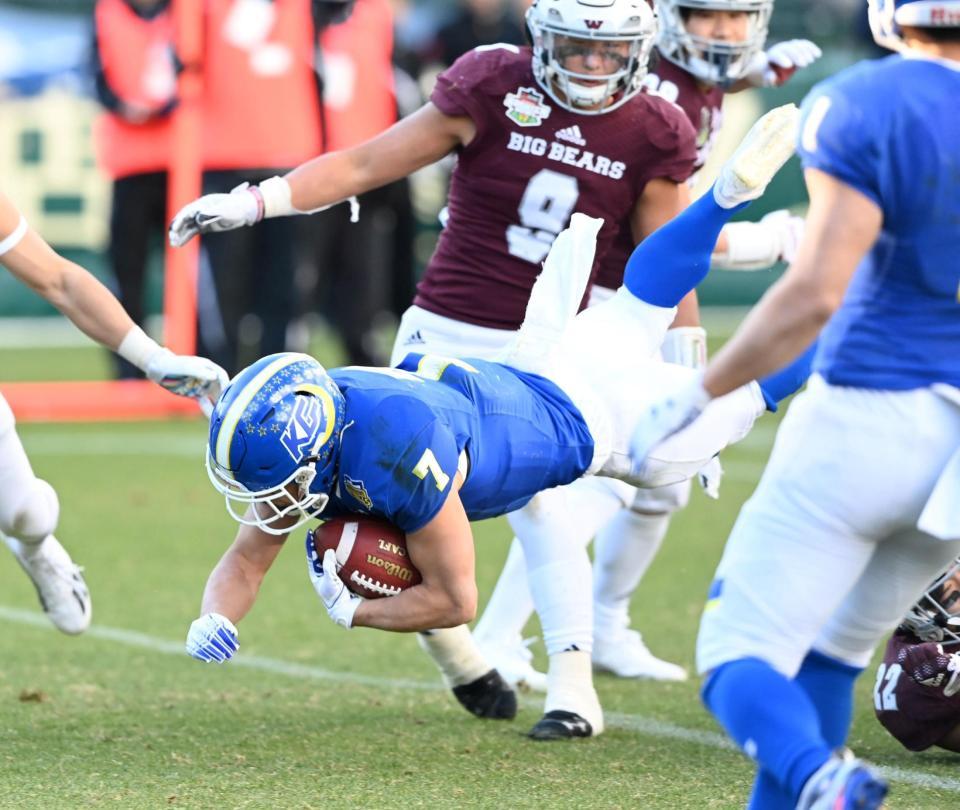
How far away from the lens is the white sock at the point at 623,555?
5250 mm

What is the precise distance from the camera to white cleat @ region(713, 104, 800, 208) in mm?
3986

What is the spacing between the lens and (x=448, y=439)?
3.73 metres

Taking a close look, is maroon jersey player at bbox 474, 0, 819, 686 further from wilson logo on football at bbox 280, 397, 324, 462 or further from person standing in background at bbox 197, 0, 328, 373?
person standing in background at bbox 197, 0, 328, 373

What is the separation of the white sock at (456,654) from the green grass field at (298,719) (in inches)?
4.7

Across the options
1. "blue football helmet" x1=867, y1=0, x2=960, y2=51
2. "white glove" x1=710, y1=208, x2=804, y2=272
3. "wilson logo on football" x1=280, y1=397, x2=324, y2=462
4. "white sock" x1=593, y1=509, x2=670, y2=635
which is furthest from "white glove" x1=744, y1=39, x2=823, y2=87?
"blue football helmet" x1=867, y1=0, x2=960, y2=51

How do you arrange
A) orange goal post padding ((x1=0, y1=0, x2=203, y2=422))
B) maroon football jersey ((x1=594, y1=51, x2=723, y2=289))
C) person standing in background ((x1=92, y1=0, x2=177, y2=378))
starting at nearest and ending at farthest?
maroon football jersey ((x1=594, y1=51, x2=723, y2=289))
orange goal post padding ((x1=0, y1=0, x2=203, y2=422))
person standing in background ((x1=92, y1=0, x2=177, y2=378))

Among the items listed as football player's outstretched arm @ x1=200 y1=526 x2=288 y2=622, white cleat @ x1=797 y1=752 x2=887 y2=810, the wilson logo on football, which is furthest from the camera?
football player's outstretched arm @ x1=200 y1=526 x2=288 y2=622

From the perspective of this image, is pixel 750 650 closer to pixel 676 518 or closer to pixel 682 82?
pixel 682 82

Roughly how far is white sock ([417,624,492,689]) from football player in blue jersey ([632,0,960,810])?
147 centimetres

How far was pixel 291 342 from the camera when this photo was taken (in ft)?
33.5

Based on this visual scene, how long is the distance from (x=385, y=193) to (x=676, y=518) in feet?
14.1

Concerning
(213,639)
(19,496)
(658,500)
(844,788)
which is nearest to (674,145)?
(658,500)

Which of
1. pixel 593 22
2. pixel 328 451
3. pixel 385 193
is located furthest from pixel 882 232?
pixel 385 193

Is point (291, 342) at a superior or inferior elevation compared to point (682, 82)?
inferior
